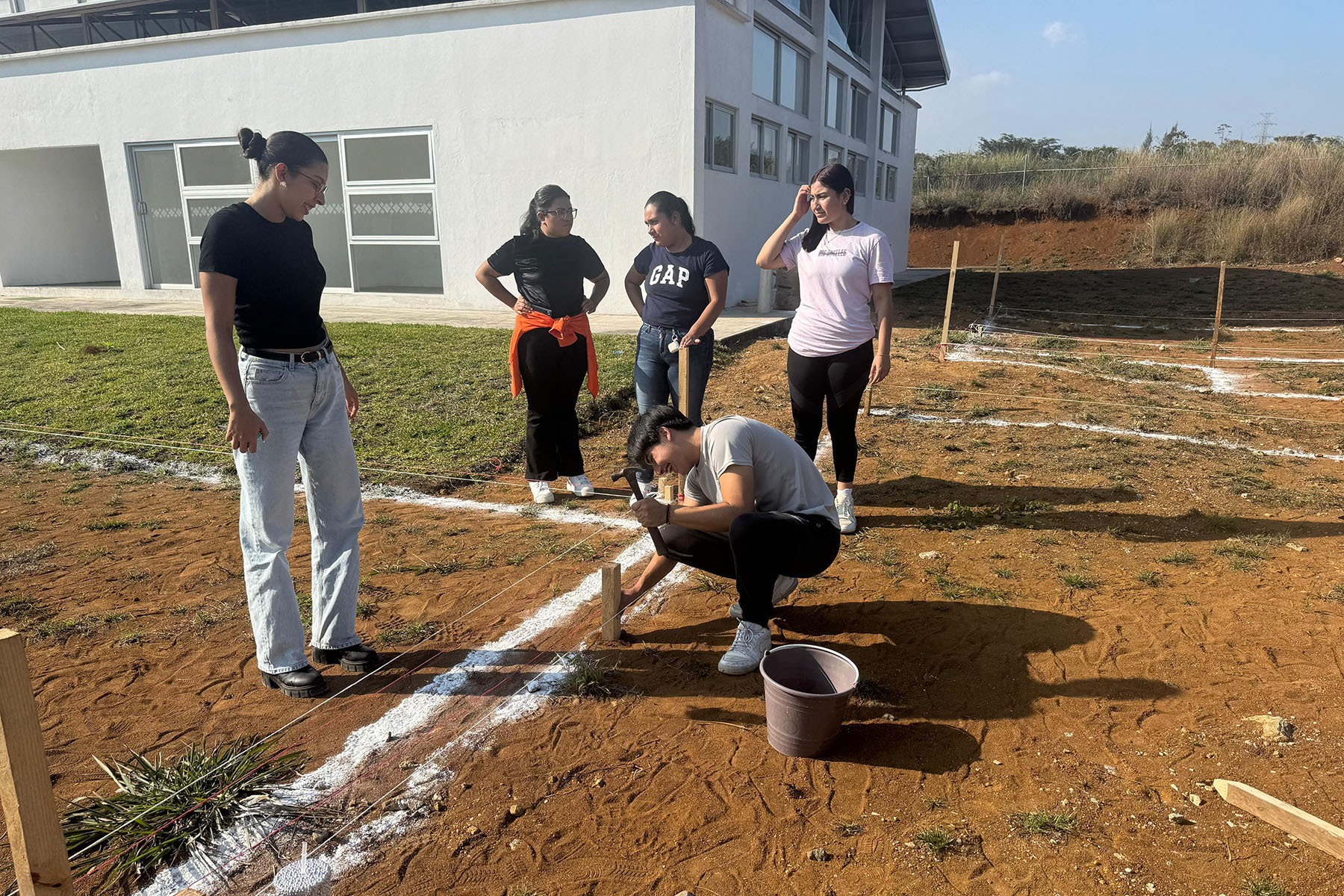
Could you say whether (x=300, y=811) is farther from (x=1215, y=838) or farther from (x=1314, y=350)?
(x=1314, y=350)

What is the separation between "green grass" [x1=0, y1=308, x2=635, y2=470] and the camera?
689cm

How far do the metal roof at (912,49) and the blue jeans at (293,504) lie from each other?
24.8 meters

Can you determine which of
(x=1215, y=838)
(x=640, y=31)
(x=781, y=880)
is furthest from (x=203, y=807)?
(x=640, y=31)

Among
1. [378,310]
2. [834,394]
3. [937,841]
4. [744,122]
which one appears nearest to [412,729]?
[937,841]

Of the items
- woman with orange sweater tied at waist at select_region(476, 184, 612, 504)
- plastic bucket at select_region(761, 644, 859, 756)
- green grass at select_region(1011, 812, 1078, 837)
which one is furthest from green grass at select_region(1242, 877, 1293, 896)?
woman with orange sweater tied at waist at select_region(476, 184, 612, 504)

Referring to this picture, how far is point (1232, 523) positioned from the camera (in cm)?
498

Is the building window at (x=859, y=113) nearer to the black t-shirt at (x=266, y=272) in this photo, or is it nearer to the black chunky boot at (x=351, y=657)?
the black t-shirt at (x=266, y=272)

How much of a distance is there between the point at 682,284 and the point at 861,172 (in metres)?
20.8

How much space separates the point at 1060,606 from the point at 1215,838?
5.20 ft

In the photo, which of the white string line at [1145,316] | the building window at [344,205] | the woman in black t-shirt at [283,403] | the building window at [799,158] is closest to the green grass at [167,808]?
the woman in black t-shirt at [283,403]

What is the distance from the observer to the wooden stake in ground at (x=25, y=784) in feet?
5.38

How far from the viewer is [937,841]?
2410 mm

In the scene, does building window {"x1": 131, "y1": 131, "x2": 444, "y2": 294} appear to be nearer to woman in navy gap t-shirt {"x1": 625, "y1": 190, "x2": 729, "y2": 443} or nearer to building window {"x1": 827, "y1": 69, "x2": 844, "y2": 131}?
building window {"x1": 827, "y1": 69, "x2": 844, "y2": 131}

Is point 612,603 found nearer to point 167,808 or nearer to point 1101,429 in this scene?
point 167,808
